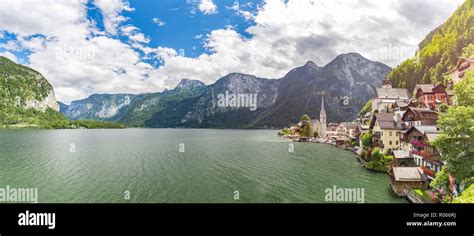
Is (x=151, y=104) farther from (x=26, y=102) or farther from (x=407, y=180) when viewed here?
(x=407, y=180)

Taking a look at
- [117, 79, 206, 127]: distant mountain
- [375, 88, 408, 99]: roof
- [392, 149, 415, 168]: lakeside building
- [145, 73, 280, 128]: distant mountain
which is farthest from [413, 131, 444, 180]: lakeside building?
[117, 79, 206, 127]: distant mountain

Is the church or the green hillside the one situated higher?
the green hillside

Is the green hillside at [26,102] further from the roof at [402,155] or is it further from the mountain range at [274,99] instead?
the roof at [402,155]

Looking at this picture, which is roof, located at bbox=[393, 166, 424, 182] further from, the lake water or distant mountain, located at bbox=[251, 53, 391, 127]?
distant mountain, located at bbox=[251, 53, 391, 127]

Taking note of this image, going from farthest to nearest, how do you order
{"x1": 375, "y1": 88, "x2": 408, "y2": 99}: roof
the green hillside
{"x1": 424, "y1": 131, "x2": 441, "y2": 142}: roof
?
1. the green hillside
2. {"x1": 375, "y1": 88, "x2": 408, "y2": 99}: roof
3. {"x1": 424, "y1": 131, "x2": 441, "y2": 142}: roof

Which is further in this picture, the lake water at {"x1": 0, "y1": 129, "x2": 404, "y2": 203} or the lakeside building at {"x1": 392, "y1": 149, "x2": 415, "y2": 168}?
the lakeside building at {"x1": 392, "y1": 149, "x2": 415, "y2": 168}
